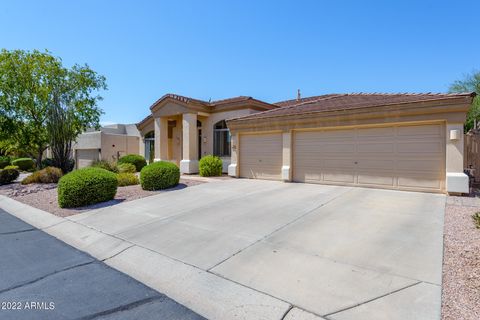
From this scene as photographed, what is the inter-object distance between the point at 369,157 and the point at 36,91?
17852 mm

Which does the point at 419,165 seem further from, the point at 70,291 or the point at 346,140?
the point at 70,291

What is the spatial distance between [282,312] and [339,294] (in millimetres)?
811

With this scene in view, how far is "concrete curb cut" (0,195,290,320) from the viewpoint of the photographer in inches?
128

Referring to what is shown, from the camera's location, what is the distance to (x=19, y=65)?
1556cm

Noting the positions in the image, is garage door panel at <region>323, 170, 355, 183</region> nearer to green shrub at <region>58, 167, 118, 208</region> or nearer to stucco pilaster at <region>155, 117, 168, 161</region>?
green shrub at <region>58, 167, 118, 208</region>

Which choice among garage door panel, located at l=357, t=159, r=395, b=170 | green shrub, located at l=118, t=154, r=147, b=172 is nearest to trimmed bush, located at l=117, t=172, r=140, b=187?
green shrub, located at l=118, t=154, r=147, b=172

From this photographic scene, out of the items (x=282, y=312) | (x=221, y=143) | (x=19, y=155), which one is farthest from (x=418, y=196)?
(x=19, y=155)

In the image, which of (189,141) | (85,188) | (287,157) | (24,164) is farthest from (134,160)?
(24,164)

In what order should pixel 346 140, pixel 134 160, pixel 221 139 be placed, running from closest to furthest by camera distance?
pixel 346 140, pixel 221 139, pixel 134 160

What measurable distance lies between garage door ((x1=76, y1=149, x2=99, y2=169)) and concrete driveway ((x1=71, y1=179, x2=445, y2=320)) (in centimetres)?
1727

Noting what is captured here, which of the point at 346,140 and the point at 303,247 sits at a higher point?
the point at 346,140

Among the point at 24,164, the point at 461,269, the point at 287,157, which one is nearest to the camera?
the point at 461,269

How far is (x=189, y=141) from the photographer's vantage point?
16781mm

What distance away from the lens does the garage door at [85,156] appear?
23.6 m
